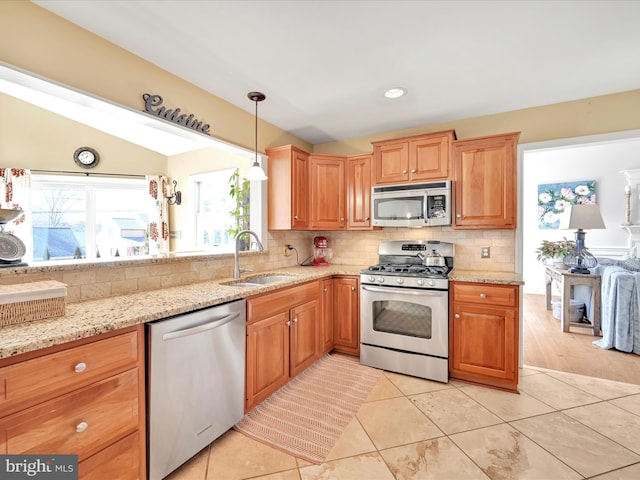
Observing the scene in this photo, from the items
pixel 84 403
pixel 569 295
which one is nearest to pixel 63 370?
pixel 84 403

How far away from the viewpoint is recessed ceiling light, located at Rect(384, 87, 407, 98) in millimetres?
2504

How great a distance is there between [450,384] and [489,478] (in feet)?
3.41

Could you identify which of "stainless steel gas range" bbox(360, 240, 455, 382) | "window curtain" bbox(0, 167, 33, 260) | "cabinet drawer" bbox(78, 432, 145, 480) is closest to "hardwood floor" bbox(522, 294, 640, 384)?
"stainless steel gas range" bbox(360, 240, 455, 382)

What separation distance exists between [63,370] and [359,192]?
2.89m

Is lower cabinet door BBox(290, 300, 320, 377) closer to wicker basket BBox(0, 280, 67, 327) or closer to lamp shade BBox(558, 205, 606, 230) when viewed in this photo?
wicker basket BBox(0, 280, 67, 327)

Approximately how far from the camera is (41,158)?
4.12m

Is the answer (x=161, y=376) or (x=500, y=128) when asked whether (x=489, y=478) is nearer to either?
(x=161, y=376)

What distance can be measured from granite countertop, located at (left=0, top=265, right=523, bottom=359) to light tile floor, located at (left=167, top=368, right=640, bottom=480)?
924mm

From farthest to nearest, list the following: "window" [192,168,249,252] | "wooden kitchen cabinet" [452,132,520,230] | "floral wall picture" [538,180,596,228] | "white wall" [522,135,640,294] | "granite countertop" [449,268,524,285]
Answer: "floral wall picture" [538,180,596,228] → "white wall" [522,135,640,294] → "window" [192,168,249,252] → "wooden kitchen cabinet" [452,132,520,230] → "granite countertop" [449,268,524,285]

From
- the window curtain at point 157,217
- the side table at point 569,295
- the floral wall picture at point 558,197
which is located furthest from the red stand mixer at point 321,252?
the floral wall picture at point 558,197

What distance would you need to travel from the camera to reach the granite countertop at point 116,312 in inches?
42.5

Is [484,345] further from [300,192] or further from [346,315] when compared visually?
[300,192]

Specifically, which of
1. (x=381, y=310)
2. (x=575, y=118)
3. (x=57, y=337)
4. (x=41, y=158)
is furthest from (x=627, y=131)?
(x=41, y=158)

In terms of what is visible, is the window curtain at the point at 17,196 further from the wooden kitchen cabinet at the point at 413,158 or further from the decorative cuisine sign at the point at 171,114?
the wooden kitchen cabinet at the point at 413,158
